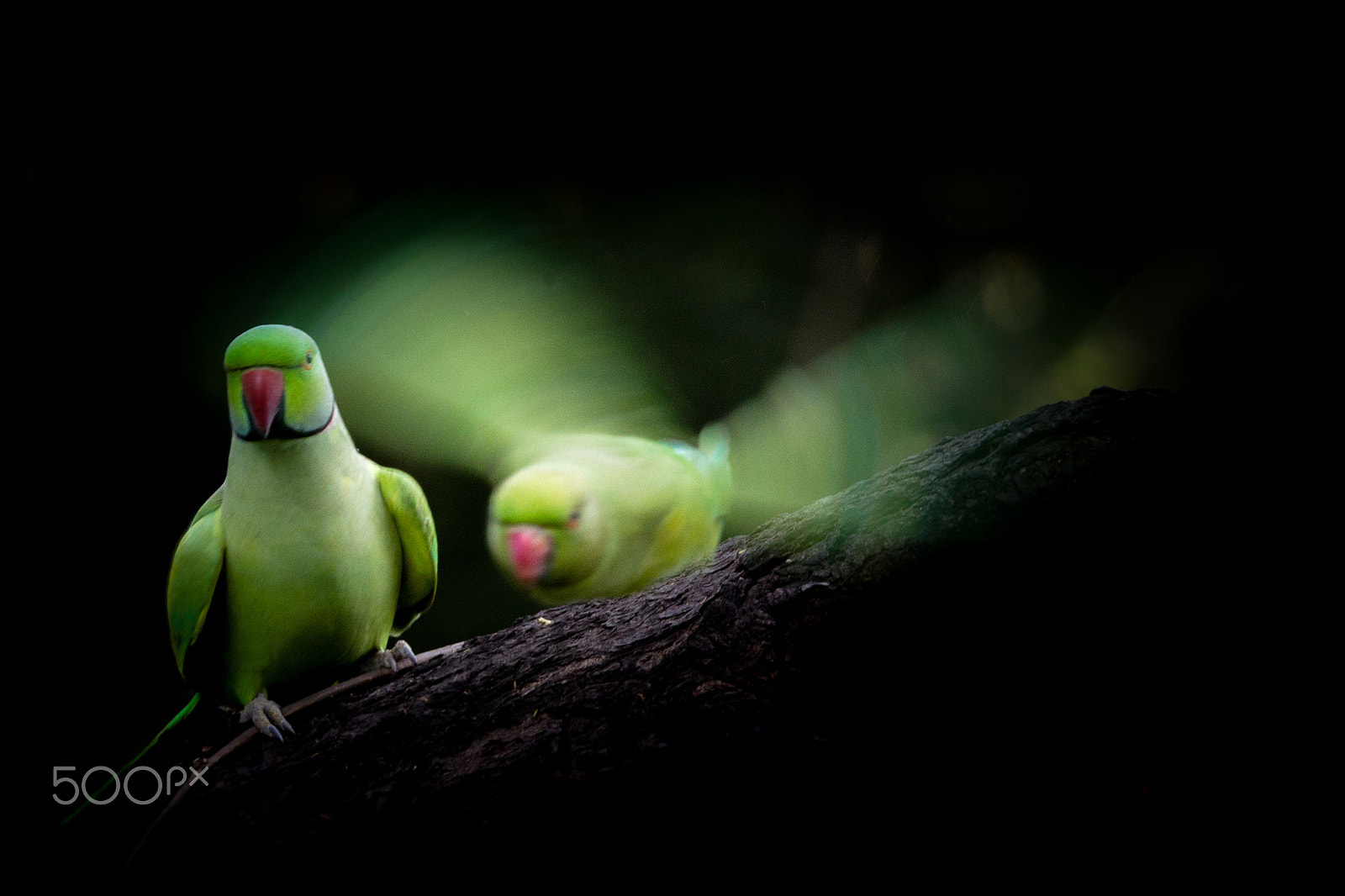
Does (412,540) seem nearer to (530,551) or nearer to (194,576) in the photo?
(194,576)

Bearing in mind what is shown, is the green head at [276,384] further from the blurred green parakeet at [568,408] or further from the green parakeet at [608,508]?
the green parakeet at [608,508]

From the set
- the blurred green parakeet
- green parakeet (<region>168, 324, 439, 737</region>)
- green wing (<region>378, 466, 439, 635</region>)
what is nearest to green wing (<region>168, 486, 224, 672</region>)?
green parakeet (<region>168, 324, 439, 737</region>)

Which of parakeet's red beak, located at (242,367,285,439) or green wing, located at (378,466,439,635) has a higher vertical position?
parakeet's red beak, located at (242,367,285,439)

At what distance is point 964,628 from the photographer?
0.63 m

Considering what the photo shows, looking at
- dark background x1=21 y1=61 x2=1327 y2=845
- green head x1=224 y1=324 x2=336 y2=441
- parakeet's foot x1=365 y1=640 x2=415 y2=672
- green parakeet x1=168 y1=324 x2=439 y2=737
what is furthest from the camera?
parakeet's foot x1=365 y1=640 x2=415 y2=672

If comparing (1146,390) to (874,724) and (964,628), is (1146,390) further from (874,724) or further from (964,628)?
(874,724)

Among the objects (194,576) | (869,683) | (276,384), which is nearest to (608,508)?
(869,683)

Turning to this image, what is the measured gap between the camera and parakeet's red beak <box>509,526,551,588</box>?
0.62 meters

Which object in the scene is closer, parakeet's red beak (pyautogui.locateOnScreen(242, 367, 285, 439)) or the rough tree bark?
the rough tree bark

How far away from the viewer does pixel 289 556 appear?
92 cm

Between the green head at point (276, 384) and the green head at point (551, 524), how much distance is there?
0.31 m

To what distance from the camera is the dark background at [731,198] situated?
590 mm

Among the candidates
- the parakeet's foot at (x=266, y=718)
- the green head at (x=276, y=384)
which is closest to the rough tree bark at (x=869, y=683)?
the parakeet's foot at (x=266, y=718)

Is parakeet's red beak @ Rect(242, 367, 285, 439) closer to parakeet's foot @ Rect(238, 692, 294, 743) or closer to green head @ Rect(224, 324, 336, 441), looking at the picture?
green head @ Rect(224, 324, 336, 441)
